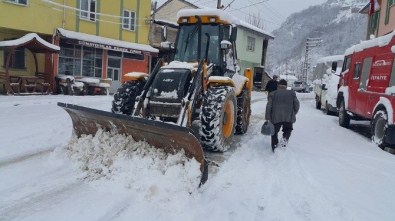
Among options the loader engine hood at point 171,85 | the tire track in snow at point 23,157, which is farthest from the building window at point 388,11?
the tire track in snow at point 23,157

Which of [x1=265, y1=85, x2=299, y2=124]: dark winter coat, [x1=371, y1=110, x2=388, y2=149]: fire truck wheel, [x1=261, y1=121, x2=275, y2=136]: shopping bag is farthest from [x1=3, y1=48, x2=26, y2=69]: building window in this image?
[x1=371, y1=110, x2=388, y2=149]: fire truck wheel

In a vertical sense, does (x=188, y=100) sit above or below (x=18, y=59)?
below

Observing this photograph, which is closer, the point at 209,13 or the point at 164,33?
the point at 209,13

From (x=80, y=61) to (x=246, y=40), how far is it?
1905 cm

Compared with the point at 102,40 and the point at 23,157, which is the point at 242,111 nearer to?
the point at 23,157

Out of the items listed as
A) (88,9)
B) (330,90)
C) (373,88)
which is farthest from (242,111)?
(88,9)

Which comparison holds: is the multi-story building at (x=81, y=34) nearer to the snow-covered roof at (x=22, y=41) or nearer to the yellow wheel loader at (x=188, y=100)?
the snow-covered roof at (x=22, y=41)

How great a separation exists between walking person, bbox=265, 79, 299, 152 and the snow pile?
2.83 m

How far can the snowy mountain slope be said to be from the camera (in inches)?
3974

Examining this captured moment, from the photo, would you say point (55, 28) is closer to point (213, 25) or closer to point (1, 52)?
point (1, 52)

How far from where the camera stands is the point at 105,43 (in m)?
18.8

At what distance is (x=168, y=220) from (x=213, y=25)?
15.3 feet

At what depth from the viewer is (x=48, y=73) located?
17.1 m

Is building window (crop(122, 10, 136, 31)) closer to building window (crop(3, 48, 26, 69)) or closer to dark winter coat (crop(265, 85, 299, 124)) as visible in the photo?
building window (crop(3, 48, 26, 69))
